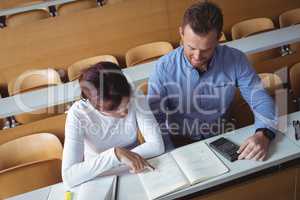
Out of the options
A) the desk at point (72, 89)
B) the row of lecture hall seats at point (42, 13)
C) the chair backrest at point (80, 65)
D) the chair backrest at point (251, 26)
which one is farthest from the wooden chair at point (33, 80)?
the chair backrest at point (251, 26)

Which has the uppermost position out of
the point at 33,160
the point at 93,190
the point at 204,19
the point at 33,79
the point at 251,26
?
the point at 204,19

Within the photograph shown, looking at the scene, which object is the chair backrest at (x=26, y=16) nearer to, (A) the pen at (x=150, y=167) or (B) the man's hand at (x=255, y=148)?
(A) the pen at (x=150, y=167)

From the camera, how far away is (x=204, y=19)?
132 cm

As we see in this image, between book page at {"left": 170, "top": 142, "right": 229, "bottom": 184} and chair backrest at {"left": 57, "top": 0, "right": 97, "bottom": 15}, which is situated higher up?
chair backrest at {"left": 57, "top": 0, "right": 97, "bottom": 15}

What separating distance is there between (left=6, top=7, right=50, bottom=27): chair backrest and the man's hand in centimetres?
357

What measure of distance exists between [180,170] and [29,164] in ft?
2.53

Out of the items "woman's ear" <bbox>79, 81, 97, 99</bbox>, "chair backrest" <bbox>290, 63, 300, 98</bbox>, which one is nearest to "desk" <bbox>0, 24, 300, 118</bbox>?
"chair backrest" <bbox>290, 63, 300, 98</bbox>

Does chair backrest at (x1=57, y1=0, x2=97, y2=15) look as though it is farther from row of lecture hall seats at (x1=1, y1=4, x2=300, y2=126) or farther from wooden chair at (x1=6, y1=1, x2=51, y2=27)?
row of lecture hall seats at (x1=1, y1=4, x2=300, y2=126)

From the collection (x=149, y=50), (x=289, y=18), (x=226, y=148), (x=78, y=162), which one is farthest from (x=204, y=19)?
(x=289, y=18)

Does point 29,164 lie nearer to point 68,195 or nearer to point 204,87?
point 68,195

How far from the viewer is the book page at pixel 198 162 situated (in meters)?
1.24

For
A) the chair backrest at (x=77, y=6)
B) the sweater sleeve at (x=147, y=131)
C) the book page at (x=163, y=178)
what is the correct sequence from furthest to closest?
the chair backrest at (x=77, y=6)
the sweater sleeve at (x=147, y=131)
the book page at (x=163, y=178)

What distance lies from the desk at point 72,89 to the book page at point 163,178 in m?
0.82

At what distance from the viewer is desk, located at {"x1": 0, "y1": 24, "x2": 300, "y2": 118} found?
6.80 feet
